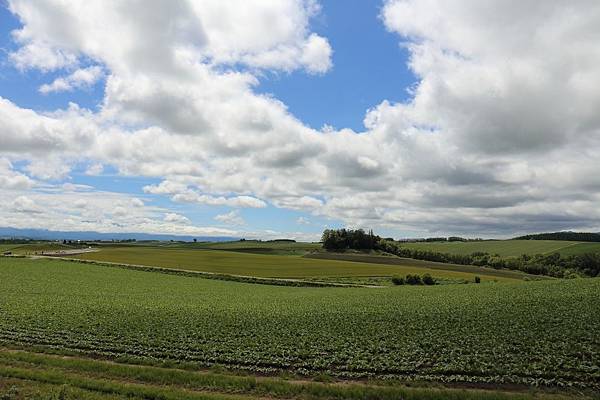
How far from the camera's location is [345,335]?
2669cm

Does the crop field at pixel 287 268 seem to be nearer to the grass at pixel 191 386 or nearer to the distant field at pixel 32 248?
the distant field at pixel 32 248

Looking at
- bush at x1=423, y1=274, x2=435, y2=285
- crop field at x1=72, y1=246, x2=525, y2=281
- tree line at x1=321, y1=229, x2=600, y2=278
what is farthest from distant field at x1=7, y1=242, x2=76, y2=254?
bush at x1=423, y1=274, x2=435, y2=285

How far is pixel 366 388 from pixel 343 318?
1510 cm

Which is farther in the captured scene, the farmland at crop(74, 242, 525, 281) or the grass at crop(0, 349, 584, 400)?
the farmland at crop(74, 242, 525, 281)

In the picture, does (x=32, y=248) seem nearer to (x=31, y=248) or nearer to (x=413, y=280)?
(x=31, y=248)

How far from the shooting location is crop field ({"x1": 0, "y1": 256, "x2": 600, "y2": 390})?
20.0m

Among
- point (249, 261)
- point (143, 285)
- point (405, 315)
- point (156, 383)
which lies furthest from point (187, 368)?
point (249, 261)

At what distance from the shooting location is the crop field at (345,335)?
65.7 feet

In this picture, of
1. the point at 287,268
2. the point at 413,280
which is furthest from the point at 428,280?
the point at 287,268

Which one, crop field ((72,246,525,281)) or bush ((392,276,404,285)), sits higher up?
crop field ((72,246,525,281))

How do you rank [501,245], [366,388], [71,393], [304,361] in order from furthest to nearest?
1. [501,245]
2. [304,361]
3. [366,388]
4. [71,393]

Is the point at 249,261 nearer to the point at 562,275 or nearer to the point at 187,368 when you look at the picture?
the point at 562,275

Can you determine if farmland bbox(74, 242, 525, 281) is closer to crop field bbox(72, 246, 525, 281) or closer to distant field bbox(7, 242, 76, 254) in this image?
crop field bbox(72, 246, 525, 281)

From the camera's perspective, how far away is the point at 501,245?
175 m
